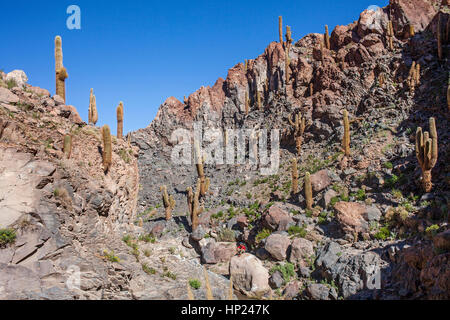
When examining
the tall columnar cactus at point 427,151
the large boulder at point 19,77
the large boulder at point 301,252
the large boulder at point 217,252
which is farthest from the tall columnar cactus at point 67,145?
the tall columnar cactus at point 427,151

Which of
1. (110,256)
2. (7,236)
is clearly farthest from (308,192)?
(7,236)

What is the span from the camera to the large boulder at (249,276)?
1311cm

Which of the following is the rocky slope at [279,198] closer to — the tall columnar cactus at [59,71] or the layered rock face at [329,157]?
the layered rock face at [329,157]

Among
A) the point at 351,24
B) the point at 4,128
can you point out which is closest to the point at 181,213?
the point at 4,128

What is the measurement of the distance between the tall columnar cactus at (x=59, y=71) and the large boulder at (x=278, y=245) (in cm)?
1363

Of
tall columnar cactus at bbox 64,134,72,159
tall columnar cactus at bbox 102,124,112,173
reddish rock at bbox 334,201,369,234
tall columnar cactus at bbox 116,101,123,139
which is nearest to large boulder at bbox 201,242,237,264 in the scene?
reddish rock at bbox 334,201,369,234

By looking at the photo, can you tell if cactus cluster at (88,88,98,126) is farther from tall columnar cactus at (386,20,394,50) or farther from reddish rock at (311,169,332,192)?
tall columnar cactus at (386,20,394,50)

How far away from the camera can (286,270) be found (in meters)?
14.1

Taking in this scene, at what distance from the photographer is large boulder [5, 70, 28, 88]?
11891 millimetres

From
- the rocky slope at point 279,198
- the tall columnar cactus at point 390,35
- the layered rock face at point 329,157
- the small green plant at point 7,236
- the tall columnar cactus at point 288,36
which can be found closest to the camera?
the small green plant at point 7,236

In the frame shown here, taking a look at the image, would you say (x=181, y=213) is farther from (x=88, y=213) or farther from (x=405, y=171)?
(x=405, y=171)

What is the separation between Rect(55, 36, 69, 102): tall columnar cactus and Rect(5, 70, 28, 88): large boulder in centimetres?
138

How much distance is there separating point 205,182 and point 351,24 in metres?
25.8

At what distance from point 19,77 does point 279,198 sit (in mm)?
18540
